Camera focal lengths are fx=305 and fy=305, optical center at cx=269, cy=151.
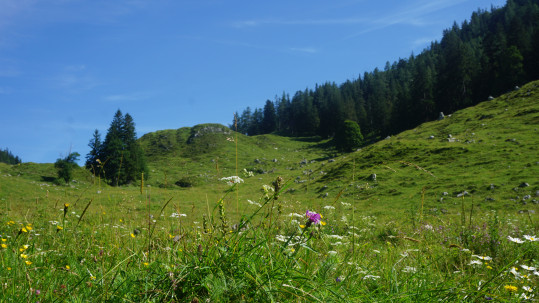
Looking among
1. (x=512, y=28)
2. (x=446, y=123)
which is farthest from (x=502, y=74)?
(x=446, y=123)

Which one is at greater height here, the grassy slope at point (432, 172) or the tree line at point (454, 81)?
the tree line at point (454, 81)

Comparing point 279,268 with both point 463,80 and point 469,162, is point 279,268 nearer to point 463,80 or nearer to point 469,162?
point 469,162

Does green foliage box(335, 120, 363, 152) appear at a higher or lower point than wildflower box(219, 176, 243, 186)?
higher

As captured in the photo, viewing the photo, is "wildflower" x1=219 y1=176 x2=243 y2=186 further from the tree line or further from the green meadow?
the tree line

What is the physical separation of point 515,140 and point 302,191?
20.9 metres

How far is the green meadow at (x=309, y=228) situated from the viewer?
204 centimetres

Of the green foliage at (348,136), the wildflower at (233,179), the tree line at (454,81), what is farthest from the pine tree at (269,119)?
the wildflower at (233,179)

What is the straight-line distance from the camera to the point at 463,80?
7050 centimetres

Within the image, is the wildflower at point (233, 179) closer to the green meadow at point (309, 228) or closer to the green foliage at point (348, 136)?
the green meadow at point (309, 228)

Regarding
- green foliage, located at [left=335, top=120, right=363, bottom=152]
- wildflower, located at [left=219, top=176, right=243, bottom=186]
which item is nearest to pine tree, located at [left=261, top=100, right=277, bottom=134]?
green foliage, located at [left=335, top=120, right=363, bottom=152]

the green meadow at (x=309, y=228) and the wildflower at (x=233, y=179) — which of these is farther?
the wildflower at (x=233, y=179)

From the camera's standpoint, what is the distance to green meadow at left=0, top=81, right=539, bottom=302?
204 centimetres

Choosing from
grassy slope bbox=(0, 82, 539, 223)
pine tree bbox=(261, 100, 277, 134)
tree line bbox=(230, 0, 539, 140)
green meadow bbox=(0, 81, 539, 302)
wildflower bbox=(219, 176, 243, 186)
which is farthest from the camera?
pine tree bbox=(261, 100, 277, 134)

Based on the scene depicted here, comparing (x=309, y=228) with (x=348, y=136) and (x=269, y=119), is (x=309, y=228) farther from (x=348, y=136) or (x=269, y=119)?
(x=269, y=119)
